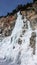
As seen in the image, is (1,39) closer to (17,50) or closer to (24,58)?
(17,50)

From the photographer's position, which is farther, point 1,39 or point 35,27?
point 1,39

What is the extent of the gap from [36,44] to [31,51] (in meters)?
0.76

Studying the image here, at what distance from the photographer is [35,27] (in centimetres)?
2538

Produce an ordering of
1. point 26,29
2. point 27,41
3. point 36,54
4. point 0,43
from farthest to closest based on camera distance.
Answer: point 0,43 < point 26,29 < point 27,41 < point 36,54

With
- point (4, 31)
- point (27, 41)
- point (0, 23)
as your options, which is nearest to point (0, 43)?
point (4, 31)

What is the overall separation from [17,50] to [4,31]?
15.6 m

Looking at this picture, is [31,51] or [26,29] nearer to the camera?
[31,51]

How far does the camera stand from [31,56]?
2200 centimetres

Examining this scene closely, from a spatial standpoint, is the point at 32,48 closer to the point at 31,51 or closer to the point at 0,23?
the point at 31,51

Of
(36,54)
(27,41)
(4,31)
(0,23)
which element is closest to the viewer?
(36,54)

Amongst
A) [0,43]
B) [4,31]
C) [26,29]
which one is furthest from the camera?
[4,31]

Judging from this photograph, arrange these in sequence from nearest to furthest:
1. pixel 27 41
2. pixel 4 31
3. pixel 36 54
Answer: pixel 36 54 < pixel 27 41 < pixel 4 31

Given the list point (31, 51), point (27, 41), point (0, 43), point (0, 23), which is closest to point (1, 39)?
point (0, 43)

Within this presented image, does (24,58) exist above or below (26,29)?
below
